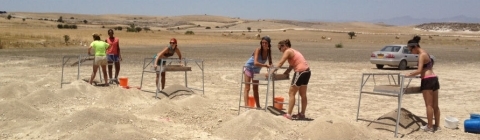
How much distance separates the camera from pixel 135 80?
1658 cm

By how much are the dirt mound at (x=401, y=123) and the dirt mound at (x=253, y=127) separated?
159cm

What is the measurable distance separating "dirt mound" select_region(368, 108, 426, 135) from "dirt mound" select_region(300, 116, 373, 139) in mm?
692

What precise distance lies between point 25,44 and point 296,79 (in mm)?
30998

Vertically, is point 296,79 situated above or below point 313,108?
above

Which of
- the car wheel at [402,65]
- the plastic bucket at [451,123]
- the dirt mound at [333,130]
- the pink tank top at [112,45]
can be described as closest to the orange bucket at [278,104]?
the dirt mound at [333,130]

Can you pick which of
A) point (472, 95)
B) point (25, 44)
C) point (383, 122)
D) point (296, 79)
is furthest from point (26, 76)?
point (25, 44)

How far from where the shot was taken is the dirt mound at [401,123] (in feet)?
28.7

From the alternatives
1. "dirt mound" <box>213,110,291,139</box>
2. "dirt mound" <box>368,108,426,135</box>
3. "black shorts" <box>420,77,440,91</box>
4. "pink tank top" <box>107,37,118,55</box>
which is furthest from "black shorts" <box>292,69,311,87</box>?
"pink tank top" <box>107,37,118,55</box>

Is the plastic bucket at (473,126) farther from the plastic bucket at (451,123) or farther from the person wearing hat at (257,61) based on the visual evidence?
the person wearing hat at (257,61)

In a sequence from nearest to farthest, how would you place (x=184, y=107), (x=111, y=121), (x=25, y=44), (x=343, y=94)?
(x=111, y=121)
(x=184, y=107)
(x=343, y=94)
(x=25, y=44)

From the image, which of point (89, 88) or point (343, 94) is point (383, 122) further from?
point (89, 88)

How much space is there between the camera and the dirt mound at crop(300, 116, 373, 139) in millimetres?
8016

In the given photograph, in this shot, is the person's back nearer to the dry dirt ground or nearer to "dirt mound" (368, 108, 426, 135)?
the dry dirt ground

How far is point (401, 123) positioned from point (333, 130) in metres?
1.48
